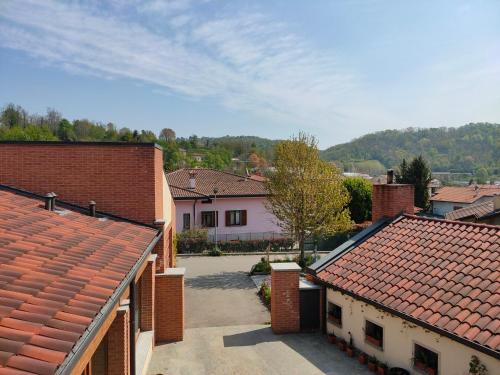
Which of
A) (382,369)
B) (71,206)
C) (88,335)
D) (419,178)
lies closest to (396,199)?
(382,369)

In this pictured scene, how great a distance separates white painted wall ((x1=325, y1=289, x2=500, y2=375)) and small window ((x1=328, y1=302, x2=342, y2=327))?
138mm

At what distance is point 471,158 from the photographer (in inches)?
5202

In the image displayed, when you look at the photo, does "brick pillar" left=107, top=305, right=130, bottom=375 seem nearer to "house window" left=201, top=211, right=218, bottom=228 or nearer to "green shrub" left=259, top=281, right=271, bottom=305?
"green shrub" left=259, top=281, right=271, bottom=305

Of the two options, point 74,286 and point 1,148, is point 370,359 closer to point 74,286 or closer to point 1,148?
point 74,286

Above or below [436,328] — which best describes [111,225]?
above

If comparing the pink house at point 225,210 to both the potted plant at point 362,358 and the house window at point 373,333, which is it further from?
the potted plant at point 362,358

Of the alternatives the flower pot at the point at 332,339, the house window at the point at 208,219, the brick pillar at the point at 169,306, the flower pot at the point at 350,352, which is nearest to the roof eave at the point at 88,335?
the brick pillar at the point at 169,306

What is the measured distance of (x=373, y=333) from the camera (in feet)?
34.5

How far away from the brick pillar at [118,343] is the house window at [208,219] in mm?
25752

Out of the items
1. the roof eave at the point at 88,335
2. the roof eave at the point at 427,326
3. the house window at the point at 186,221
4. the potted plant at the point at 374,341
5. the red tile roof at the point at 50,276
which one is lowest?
the potted plant at the point at 374,341

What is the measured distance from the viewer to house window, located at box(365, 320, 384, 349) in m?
10.2

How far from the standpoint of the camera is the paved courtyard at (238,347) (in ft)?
32.8

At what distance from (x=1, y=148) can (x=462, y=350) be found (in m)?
11.8

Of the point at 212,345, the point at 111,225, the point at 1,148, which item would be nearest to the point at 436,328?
the point at 212,345
